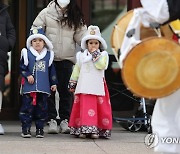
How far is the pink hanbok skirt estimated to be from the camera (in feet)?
24.8

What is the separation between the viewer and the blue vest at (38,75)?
24.7 ft

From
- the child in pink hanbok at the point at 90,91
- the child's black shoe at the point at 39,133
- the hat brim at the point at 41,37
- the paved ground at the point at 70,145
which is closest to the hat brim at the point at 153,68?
the paved ground at the point at 70,145

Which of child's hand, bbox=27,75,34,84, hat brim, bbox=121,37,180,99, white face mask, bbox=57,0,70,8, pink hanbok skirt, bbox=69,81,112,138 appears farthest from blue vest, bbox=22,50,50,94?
hat brim, bbox=121,37,180,99

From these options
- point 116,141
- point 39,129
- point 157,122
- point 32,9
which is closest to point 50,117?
point 39,129

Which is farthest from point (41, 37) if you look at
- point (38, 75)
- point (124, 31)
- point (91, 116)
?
point (124, 31)

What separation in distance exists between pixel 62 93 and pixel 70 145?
1233 mm

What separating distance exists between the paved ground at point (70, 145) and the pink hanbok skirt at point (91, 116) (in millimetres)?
137

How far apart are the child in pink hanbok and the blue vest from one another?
35 centimetres

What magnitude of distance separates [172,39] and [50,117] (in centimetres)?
396

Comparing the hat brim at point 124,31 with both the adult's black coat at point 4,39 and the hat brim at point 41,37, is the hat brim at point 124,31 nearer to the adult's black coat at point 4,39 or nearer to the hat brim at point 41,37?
the hat brim at point 41,37

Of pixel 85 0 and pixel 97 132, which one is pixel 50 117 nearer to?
pixel 97 132

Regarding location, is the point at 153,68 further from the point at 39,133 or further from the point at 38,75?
the point at 39,133

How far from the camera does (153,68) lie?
14.2 ft

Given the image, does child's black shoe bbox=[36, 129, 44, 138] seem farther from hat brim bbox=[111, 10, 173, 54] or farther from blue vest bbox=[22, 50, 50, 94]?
hat brim bbox=[111, 10, 173, 54]
